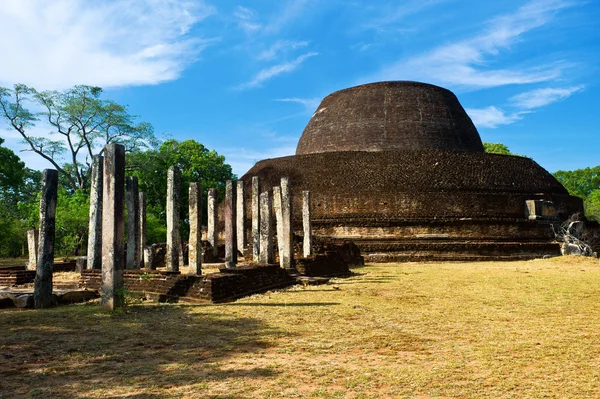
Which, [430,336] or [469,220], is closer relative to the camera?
[430,336]

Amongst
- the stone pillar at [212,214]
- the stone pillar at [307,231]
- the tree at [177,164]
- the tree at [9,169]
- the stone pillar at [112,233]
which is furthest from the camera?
the tree at [177,164]

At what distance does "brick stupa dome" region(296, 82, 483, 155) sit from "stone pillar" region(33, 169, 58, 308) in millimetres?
18417

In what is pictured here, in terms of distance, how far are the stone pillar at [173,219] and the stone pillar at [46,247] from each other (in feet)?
6.20

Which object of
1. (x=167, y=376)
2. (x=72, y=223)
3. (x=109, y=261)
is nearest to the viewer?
(x=167, y=376)

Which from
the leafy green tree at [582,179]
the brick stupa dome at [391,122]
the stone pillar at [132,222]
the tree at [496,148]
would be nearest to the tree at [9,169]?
the stone pillar at [132,222]

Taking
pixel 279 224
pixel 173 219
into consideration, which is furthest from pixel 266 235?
pixel 173 219

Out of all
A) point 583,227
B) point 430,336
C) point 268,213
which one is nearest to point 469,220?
point 583,227

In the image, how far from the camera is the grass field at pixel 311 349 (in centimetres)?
344

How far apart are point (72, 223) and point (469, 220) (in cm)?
1623

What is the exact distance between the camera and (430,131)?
25078mm

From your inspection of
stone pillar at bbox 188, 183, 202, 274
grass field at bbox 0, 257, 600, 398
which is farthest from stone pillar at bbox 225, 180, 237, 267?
grass field at bbox 0, 257, 600, 398

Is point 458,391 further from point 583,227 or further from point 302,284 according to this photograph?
point 583,227

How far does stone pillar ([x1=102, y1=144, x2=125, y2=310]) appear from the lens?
272 inches

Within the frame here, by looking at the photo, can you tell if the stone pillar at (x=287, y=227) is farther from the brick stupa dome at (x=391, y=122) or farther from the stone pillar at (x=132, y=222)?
the brick stupa dome at (x=391, y=122)
